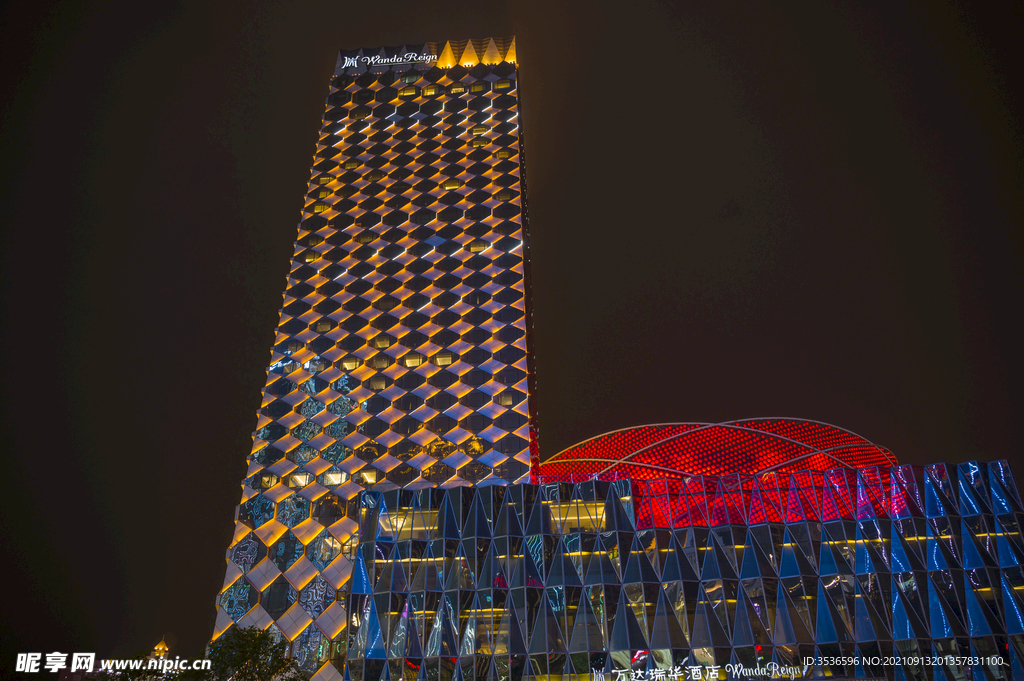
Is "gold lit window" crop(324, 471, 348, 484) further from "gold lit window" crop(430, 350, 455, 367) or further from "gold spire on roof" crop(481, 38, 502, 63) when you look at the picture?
"gold spire on roof" crop(481, 38, 502, 63)

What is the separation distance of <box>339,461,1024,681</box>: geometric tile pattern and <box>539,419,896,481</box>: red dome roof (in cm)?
3592

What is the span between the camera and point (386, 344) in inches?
1770

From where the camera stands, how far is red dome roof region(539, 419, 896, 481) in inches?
2660

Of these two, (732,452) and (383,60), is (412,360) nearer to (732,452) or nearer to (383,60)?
(383,60)

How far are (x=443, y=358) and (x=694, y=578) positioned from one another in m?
20.6

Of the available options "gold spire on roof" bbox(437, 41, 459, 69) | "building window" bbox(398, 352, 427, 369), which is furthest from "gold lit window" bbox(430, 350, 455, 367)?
"gold spire on roof" bbox(437, 41, 459, 69)

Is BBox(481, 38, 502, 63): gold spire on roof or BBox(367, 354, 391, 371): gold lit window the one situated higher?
BBox(481, 38, 502, 63): gold spire on roof

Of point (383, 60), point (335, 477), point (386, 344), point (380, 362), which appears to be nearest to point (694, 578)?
point (335, 477)

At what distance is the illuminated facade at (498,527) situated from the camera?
28.1 metres

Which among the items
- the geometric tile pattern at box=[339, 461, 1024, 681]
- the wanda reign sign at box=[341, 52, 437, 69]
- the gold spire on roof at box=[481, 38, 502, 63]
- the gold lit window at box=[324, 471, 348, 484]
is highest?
the wanda reign sign at box=[341, 52, 437, 69]

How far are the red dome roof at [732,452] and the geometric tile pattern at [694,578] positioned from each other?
1414 inches

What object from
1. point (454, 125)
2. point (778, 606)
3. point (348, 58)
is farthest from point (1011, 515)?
point (348, 58)

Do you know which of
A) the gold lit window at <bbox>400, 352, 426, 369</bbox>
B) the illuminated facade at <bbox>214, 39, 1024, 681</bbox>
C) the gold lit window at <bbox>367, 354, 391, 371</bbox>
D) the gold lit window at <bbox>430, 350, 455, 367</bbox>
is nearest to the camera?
the illuminated facade at <bbox>214, 39, 1024, 681</bbox>

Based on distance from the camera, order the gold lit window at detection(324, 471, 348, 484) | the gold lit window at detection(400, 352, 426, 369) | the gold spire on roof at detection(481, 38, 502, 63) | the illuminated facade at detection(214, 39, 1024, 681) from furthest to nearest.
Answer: the gold spire on roof at detection(481, 38, 502, 63)
the gold lit window at detection(400, 352, 426, 369)
the gold lit window at detection(324, 471, 348, 484)
the illuminated facade at detection(214, 39, 1024, 681)
